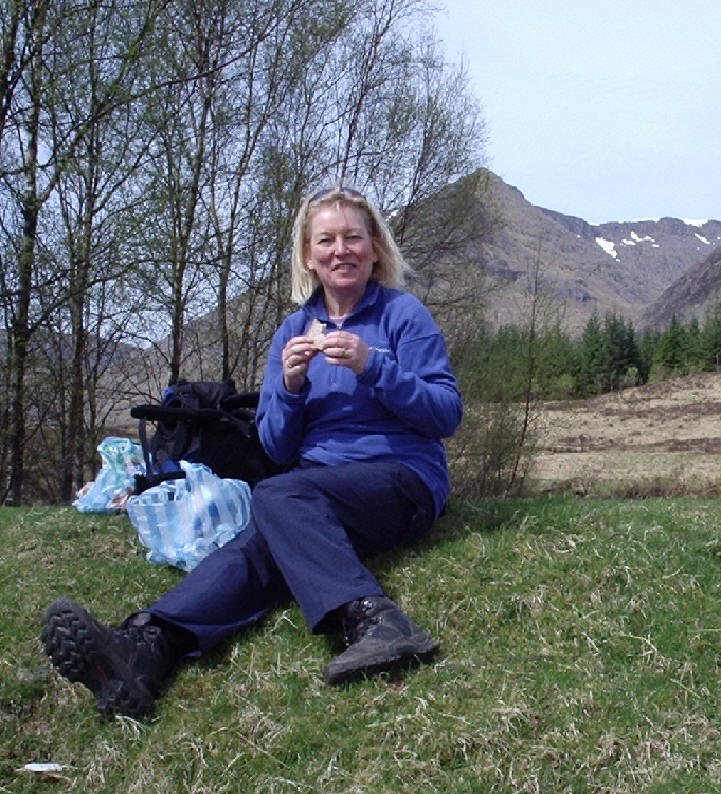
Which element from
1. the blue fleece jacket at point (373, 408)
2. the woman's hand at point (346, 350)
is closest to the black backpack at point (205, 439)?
the blue fleece jacket at point (373, 408)

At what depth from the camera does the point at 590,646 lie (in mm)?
3090

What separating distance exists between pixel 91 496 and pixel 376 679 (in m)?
3.31

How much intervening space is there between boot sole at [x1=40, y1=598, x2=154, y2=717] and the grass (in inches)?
3.8

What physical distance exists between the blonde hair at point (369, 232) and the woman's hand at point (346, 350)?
79 centimetres

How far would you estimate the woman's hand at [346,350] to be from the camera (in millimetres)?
3375

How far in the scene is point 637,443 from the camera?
33.4 metres

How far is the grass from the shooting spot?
98.9 inches

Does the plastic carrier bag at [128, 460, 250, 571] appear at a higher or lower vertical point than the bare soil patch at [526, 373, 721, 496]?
higher

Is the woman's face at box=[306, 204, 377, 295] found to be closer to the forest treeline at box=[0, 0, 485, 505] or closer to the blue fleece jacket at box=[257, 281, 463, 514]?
the blue fleece jacket at box=[257, 281, 463, 514]

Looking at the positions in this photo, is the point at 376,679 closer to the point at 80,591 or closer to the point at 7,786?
the point at 7,786

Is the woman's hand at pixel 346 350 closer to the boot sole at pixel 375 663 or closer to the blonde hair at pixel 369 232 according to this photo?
the blonde hair at pixel 369 232

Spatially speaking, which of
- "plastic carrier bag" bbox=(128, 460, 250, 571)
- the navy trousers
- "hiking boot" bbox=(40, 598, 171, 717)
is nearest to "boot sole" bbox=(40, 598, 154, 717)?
"hiking boot" bbox=(40, 598, 171, 717)

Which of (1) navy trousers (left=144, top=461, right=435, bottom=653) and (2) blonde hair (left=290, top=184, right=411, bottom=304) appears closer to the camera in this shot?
(1) navy trousers (left=144, top=461, right=435, bottom=653)

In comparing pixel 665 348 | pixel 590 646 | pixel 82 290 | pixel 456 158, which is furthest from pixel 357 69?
pixel 665 348
